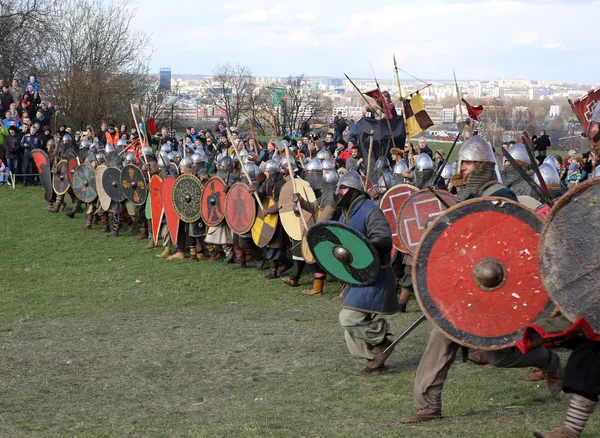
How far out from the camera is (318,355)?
7.19 metres

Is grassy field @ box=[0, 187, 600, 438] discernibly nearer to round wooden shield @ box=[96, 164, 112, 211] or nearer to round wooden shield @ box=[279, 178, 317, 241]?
round wooden shield @ box=[279, 178, 317, 241]

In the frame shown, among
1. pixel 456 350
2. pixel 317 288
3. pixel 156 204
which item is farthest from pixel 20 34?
pixel 456 350


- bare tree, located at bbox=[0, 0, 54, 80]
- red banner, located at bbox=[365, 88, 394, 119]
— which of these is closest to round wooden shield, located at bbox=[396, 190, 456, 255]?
red banner, located at bbox=[365, 88, 394, 119]

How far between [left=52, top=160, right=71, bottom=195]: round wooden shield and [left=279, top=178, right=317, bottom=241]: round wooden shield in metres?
7.04

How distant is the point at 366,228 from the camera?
6398 mm

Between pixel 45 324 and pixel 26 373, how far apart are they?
76.1 inches

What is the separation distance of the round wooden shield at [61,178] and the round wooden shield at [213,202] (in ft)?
17.5

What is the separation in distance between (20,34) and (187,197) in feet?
67.8

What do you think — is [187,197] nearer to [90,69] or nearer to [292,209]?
[292,209]

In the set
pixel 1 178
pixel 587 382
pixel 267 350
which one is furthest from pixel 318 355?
pixel 1 178

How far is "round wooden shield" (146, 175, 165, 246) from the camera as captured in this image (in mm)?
12797

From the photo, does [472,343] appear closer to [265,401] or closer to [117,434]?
[265,401]

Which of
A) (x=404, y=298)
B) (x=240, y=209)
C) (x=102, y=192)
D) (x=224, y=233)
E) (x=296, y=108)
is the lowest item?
(x=404, y=298)

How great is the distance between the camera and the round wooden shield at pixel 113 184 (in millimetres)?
14070
